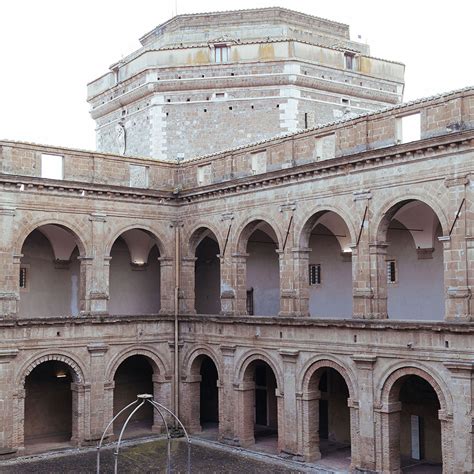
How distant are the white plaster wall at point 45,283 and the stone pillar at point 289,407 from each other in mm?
9098

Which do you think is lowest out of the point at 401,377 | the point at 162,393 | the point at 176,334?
the point at 162,393

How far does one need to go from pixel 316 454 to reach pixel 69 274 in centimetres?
1152

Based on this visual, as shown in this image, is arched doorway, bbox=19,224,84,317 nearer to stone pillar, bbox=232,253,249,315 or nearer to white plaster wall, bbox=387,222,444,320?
stone pillar, bbox=232,253,249,315

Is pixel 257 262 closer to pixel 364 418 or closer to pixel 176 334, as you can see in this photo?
pixel 176 334

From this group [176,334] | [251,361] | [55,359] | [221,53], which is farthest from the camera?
[221,53]

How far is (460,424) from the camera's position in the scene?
17.9 meters

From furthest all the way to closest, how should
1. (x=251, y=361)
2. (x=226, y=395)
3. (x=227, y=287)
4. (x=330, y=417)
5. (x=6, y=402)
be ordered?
1. (x=330, y=417)
2. (x=227, y=287)
3. (x=226, y=395)
4. (x=251, y=361)
5. (x=6, y=402)

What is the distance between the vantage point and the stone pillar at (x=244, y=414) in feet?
78.6

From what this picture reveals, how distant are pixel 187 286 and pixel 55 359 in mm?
5380

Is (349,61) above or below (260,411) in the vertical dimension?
above

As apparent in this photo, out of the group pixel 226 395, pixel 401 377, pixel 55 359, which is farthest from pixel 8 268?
pixel 401 377

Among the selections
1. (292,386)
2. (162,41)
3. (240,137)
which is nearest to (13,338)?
(292,386)

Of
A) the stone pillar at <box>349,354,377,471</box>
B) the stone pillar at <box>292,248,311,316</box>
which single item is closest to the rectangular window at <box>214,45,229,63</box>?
the stone pillar at <box>292,248,311,316</box>

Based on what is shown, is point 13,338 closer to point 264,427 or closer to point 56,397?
point 56,397
